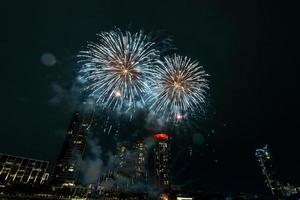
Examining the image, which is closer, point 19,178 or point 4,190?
point 4,190

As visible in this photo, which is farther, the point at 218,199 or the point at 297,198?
the point at 218,199

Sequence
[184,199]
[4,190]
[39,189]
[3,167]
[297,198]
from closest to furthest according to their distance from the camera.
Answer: [297,198] < [184,199] < [4,190] < [39,189] < [3,167]

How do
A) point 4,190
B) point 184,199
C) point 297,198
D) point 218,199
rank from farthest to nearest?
point 4,190, point 184,199, point 218,199, point 297,198

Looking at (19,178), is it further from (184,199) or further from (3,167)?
(184,199)

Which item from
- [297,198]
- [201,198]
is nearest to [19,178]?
[201,198]

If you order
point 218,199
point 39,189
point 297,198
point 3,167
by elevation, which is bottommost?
point 297,198

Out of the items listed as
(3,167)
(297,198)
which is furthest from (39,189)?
(297,198)

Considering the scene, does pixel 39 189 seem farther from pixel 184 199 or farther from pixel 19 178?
pixel 184 199

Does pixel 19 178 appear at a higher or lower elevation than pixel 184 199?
higher

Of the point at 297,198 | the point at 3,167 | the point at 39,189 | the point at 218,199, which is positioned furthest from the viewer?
the point at 3,167
